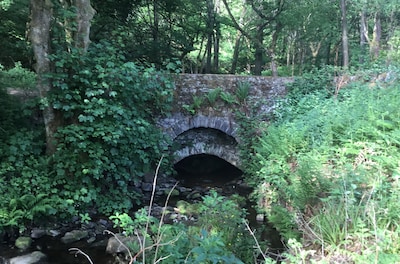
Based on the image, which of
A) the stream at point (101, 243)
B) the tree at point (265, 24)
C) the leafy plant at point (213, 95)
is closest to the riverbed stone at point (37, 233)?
the stream at point (101, 243)

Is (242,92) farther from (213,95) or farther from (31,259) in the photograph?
(31,259)

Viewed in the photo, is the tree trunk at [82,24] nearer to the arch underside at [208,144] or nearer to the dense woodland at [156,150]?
the dense woodland at [156,150]

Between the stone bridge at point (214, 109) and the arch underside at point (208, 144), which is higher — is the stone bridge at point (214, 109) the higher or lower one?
the higher one

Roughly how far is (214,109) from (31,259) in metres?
6.09

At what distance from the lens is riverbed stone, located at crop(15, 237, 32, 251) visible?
19.5 ft

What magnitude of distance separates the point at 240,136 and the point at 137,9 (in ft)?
26.5

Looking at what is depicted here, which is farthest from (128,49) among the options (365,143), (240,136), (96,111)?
(365,143)

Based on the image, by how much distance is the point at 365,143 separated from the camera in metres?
5.59

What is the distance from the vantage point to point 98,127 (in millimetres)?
6902

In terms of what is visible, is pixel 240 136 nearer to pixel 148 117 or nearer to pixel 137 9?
pixel 148 117

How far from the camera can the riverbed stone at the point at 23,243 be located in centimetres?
594

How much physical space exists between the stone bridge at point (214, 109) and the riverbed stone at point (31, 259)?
A: 4611mm

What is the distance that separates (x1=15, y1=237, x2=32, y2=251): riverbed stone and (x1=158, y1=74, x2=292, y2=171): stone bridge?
441 centimetres

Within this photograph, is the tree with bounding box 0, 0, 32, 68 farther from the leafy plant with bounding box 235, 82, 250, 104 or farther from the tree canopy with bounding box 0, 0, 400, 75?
the leafy plant with bounding box 235, 82, 250, 104
